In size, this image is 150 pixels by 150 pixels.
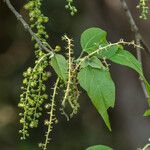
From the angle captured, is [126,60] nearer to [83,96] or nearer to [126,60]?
[126,60]

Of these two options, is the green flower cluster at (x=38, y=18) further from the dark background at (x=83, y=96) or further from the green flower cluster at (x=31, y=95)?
the dark background at (x=83, y=96)

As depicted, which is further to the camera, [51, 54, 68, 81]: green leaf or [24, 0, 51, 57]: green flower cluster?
[24, 0, 51, 57]: green flower cluster

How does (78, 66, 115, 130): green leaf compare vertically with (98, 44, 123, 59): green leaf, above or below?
below

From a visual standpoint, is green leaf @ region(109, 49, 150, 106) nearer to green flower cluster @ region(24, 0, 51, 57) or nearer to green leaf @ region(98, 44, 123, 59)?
green leaf @ region(98, 44, 123, 59)

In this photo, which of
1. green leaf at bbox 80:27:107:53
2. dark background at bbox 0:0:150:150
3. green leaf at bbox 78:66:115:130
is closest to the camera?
green leaf at bbox 78:66:115:130

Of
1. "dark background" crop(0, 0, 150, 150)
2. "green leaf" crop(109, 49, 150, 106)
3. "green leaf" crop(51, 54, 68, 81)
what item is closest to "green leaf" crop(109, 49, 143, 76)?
"green leaf" crop(109, 49, 150, 106)

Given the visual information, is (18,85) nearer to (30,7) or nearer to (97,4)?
(97,4)

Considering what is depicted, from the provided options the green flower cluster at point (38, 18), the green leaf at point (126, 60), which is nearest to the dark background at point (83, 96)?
the green flower cluster at point (38, 18)

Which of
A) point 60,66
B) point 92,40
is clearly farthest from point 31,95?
point 92,40
